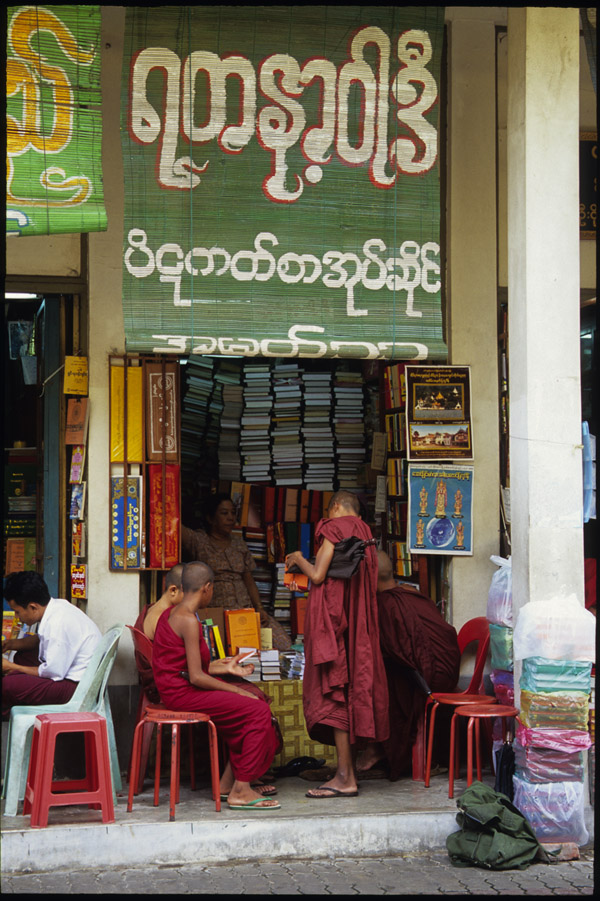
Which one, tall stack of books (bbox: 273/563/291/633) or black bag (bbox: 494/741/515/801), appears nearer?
black bag (bbox: 494/741/515/801)

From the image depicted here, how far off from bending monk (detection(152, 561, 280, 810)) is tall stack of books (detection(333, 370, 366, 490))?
3051 mm

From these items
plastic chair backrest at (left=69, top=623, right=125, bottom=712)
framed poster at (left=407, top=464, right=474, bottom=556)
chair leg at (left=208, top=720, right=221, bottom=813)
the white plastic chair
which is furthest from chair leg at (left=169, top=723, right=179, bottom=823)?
framed poster at (left=407, top=464, right=474, bottom=556)

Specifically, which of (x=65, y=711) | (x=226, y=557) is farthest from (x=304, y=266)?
(x=65, y=711)

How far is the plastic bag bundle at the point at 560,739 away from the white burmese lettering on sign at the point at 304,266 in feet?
7.60

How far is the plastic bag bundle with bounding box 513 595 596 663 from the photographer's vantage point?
216 inches

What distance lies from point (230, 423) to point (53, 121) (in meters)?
3.73

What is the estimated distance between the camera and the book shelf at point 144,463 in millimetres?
6809

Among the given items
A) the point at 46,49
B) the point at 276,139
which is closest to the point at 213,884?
the point at 276,139

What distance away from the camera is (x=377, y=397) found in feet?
27.8

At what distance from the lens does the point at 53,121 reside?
5461 mm

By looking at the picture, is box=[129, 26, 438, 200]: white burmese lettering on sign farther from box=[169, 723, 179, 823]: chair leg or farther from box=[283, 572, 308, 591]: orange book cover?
box=[169, 723, 179, 823]: chair leg

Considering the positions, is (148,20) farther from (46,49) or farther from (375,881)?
(375,881)

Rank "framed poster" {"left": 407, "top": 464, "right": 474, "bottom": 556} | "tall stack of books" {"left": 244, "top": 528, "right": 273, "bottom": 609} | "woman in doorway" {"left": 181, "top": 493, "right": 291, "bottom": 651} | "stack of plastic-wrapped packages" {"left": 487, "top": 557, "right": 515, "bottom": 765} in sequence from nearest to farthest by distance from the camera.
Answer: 1. "stack of plastic-wrapped packages" {"left": 487, "top": 557, "right": 515, "bottom": 765}
2. "framed poster" {"left": 407, "top": 464, "right": 474, "bottom": 556}
3. "woman in doorway" {"left": 181, "top": 493, "right": 291, "bottom": 651}
4. "tall stack of books" {"left": 244, "top": 528, "right": 273, "bottom": 609}

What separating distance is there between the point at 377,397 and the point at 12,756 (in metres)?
3.99
